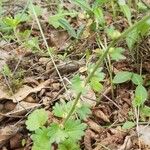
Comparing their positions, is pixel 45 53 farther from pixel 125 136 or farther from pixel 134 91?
pixel 125 136

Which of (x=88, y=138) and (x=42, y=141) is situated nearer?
(x=42, y=141)

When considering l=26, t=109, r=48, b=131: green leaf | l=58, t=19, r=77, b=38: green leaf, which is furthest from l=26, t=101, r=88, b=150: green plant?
l=58, t=19, r=77, b=38: green leaf

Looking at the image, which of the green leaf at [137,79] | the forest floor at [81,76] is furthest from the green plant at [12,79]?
the green leaf at [137,79]

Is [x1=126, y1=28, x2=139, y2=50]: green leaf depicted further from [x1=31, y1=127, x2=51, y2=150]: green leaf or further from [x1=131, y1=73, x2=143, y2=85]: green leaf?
[x1=31, y1=127, x2=51, y2=150]: green leaf

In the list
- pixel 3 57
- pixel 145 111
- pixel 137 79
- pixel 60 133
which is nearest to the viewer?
pixel 60 133

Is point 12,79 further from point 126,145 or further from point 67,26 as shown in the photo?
point 126,145

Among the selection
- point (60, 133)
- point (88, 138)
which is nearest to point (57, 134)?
point (60, 133)

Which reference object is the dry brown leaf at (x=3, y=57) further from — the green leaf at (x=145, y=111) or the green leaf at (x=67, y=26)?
the green leaf at (x=145, y=111)

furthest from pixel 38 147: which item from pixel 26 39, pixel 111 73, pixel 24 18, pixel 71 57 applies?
pixel 24 18
